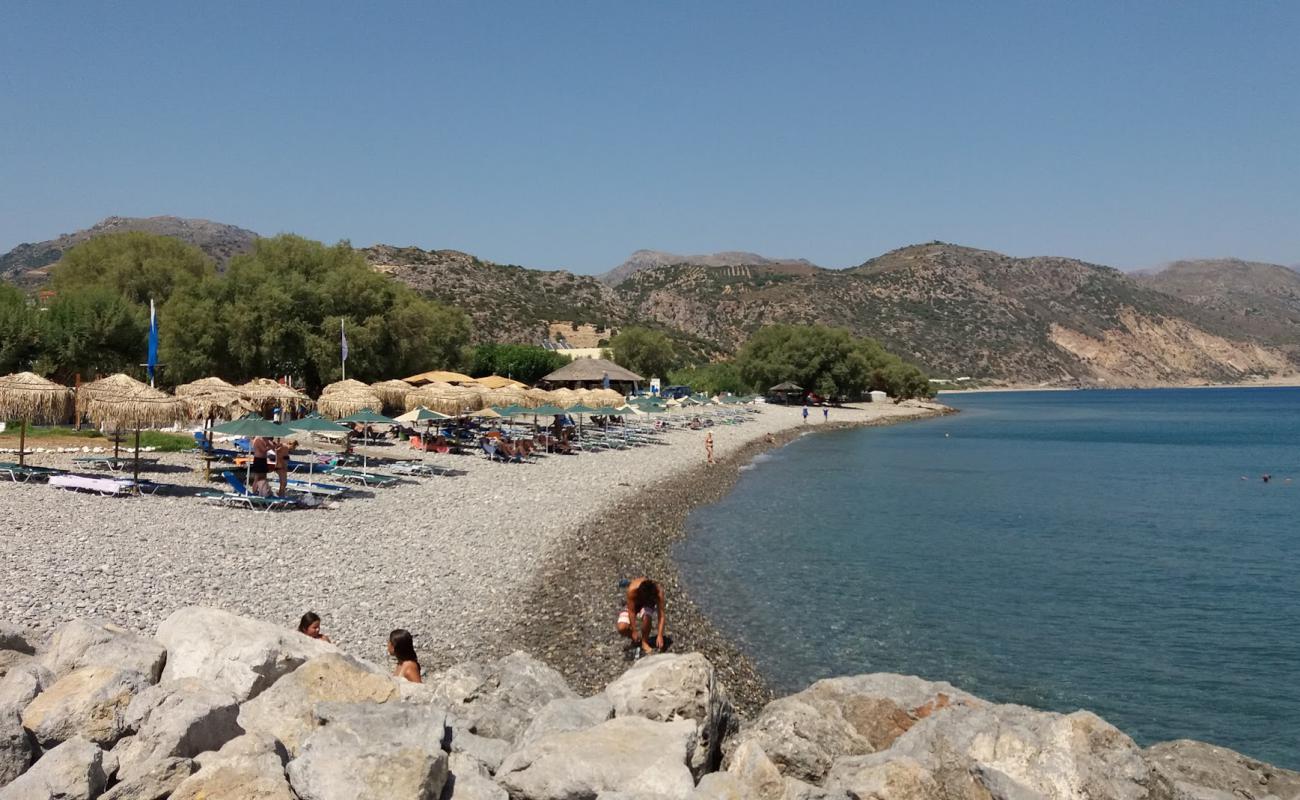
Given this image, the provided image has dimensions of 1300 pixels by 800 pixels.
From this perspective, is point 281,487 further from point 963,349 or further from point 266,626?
point 963,349

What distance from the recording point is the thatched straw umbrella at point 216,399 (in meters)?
21.7

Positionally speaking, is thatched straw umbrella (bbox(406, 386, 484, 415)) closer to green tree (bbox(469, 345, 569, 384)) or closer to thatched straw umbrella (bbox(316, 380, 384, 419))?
thatched straw umbrella (bbox(316, 380, 384, 419))

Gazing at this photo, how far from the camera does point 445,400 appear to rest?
95.0 feet

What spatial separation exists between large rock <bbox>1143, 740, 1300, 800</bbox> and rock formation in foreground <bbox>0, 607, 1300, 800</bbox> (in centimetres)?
2

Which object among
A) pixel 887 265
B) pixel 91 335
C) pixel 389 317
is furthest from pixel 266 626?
pixel 887 265

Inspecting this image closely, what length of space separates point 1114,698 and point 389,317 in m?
35.9

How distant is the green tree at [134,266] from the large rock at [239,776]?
42.7 metres

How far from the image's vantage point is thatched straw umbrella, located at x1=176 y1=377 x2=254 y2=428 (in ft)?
71.2

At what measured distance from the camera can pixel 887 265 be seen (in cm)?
17888

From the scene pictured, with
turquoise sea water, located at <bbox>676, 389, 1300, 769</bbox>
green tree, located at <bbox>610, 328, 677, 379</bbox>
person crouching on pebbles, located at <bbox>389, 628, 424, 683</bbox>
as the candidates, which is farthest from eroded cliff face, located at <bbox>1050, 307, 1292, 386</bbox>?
person crouching on pebbles, located at <bbox>389, 628, 424, 683</bbox>

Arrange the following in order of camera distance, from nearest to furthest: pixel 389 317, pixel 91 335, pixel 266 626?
pixel 266 626, pixel 91 335, pixel 389 317

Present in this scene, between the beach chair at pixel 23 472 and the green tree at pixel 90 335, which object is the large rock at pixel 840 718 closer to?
the beach chair at pixel 23 472

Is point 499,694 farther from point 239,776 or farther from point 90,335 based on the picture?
point 90,335

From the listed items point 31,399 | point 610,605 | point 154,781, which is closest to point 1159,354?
point 610,605
